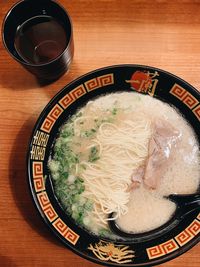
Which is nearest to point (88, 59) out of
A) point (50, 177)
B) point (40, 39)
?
point (40, 39)

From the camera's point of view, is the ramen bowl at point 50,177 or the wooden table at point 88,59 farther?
the wooden table at point 88,59

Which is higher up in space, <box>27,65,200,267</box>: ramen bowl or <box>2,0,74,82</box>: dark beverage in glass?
<box>2,0,74,82</box>: dark beverage in glass

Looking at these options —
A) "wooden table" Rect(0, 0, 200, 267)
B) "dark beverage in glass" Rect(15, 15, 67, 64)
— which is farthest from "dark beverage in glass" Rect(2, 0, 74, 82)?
"wooden table" Rect(0, 0, 200, 267)

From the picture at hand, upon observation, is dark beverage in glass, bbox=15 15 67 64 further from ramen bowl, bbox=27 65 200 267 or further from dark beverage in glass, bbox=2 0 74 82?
ramen bowl, bbox=27 65 200 267

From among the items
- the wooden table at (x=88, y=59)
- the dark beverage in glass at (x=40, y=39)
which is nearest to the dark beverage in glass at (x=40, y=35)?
the dark beverage in glass at (x=40, y=39)

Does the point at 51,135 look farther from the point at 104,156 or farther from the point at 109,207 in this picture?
the point at 109,207

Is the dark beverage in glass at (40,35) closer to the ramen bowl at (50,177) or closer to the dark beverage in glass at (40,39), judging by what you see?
the dark beverage in glass at (40,39)
